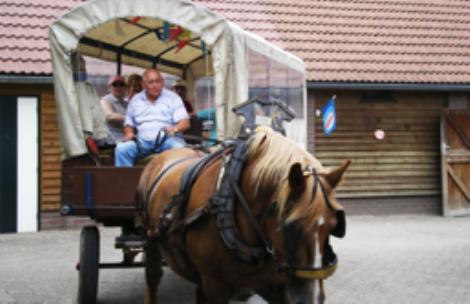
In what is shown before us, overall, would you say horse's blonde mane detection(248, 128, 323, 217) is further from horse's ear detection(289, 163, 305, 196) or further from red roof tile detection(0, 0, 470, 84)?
red roof tile detection(0, 0, 470, 84)

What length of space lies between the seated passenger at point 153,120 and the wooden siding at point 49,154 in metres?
6.60

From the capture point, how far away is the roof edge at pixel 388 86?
47.2 ft

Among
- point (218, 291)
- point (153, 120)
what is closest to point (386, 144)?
point (153, 120)

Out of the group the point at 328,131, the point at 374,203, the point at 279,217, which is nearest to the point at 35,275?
the point at 279,217

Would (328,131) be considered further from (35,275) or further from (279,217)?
(279,217)

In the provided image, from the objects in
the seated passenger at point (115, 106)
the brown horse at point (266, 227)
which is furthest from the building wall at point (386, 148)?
the brown horse at point (266, 227)

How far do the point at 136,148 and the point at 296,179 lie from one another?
10.5ft

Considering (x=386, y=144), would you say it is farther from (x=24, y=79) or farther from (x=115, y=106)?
(x=115, y=106)

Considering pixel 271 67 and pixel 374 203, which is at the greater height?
pixel 271 67

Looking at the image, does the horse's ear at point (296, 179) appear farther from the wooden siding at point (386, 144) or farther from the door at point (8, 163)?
the wooden siding at point (386, 144)

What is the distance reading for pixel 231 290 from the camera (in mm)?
4023

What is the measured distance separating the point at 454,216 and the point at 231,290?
12.5 meters

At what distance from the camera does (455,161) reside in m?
15.5

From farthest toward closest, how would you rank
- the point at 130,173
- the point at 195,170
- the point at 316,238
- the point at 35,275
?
the point at 35,275
the point at 130,173
the point at 195,170
the point at 316,238
